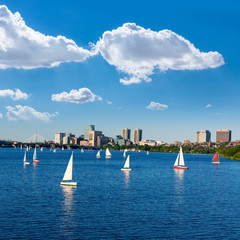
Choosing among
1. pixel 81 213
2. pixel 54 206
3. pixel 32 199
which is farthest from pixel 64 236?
pixel 32 199

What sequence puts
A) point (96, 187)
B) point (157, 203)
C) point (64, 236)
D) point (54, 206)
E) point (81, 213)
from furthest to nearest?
point (96, 187) → point (157, 203) → point (54, 206) → point (81, 213) → point (64, 236)

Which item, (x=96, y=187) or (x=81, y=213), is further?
(x=96, y=187)

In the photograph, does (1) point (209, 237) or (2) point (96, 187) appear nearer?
(1) point (209, 237)

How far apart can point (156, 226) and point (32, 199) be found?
2901 cm

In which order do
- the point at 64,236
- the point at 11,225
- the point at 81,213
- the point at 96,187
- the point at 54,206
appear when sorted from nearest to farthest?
the point at 64,236
the point at 11,225
the point at 81,213
the point at 54,206
the point at 96,187

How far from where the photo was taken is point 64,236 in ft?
140

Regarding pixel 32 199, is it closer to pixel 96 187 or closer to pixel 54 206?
pixel 54 206

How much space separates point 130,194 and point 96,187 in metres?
13.8

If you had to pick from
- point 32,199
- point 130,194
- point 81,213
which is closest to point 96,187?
point 130,194

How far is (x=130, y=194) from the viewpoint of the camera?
252 feet

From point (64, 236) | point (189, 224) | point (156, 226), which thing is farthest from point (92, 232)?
point (189, 224)

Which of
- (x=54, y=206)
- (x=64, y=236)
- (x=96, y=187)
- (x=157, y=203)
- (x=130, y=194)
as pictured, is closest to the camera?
(x=64, y=236)

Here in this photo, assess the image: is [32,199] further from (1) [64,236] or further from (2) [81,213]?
(1) [64,236]

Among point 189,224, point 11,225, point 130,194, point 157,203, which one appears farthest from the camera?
point 130,194
